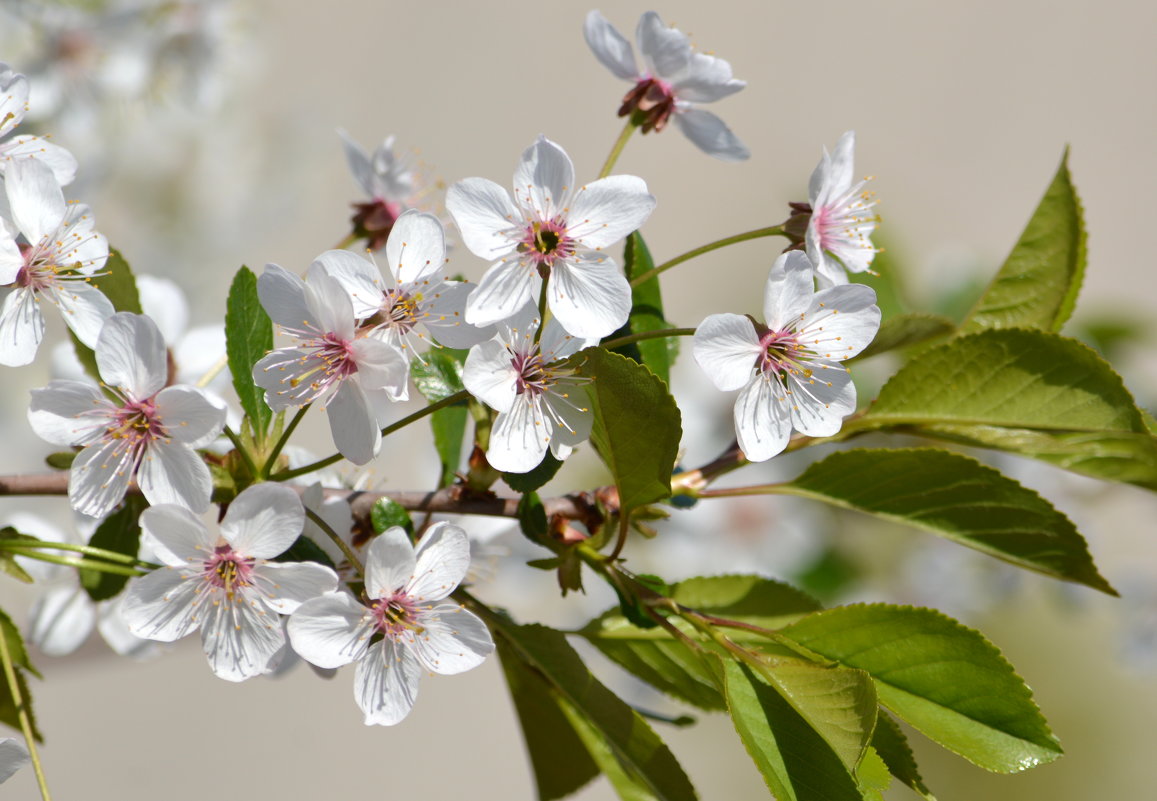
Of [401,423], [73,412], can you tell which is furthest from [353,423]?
[73,412]

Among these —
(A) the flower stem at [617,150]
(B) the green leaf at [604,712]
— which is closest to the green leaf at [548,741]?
(B) the green leaf at [604,712]

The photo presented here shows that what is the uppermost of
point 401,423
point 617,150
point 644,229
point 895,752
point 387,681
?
point 644,229

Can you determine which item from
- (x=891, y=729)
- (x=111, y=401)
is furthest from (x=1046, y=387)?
→ (x=111, y=401)

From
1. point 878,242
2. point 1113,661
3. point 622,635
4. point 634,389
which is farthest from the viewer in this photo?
point 1113,661

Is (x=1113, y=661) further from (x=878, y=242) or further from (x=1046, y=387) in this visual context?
(x=1046, y=387)

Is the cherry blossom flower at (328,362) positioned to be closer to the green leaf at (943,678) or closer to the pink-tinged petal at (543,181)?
the pink-tinged petal at (543,181)

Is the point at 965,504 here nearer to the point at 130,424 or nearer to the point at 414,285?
the point at 414,285

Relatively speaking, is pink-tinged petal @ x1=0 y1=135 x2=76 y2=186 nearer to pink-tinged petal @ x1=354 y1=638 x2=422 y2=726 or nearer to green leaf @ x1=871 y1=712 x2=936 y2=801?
pink-tinged petal @ x1=354 y1=638 x2=422 y2=726
